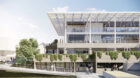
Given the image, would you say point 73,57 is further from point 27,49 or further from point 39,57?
point 27,49

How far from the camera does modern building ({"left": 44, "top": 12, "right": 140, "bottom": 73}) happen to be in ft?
127

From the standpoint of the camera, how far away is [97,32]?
4328cm

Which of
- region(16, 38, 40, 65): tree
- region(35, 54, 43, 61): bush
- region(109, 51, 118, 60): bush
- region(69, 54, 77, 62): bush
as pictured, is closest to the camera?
region(109, 51, 118, 60): bush

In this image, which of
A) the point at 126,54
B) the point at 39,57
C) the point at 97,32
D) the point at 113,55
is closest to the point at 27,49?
the point at 39,57

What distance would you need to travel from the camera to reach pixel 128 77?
21.9 meters

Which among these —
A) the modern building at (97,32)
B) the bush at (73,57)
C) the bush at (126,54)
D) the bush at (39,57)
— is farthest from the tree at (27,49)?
the bush at (126,54)

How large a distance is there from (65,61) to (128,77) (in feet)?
51.6

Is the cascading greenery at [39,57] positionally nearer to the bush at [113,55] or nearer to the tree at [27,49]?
the bush at [113,55]

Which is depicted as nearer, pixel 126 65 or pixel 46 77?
pixel 46 77

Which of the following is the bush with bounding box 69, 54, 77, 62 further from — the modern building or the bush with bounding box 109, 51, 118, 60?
the bush with bounding box 109, 51, 118, 60

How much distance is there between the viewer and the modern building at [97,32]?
127 feet

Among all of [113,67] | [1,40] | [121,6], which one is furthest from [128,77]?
[1,40]

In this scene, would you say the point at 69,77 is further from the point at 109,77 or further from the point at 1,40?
the point at 1,40

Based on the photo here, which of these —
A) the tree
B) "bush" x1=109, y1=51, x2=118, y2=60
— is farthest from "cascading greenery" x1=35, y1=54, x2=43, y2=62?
the tree
